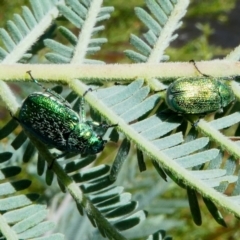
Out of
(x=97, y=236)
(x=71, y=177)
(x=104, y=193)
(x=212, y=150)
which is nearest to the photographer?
(x=212, y=150)

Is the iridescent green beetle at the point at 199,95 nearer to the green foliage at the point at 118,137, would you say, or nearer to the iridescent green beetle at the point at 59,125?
the green foliage at the point at 118,137

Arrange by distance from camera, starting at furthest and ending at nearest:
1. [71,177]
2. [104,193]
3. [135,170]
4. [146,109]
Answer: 1. [135,170]
2. [104,193]
3. [71,177]
4. [146,109]

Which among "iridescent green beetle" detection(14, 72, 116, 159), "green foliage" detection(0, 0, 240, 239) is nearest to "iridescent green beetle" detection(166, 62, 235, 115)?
"green foliage" detection(0, 0, 240, 239)

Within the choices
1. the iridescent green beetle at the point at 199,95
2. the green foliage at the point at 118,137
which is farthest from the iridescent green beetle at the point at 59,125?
the iridescent green beetle at the point at 199,95

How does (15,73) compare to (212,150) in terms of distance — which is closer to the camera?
(212,150)

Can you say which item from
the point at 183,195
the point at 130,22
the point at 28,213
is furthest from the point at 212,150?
the point at 130,22

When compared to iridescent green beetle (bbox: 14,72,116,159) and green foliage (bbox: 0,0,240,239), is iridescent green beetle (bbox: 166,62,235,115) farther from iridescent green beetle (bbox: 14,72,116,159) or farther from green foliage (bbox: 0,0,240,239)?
iridescent green beetle (bbox: 14,72,116,159)

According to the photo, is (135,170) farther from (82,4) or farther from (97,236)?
(82,4)
